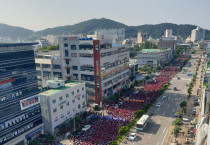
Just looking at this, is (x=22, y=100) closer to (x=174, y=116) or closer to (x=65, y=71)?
(x=65, y=71)

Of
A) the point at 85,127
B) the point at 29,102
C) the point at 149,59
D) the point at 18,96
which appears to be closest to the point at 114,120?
the point at 85,127

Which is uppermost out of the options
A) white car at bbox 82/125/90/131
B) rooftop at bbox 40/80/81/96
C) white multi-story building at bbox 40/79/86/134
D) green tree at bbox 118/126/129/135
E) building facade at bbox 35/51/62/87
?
building facade at bbox 35/51/62/87

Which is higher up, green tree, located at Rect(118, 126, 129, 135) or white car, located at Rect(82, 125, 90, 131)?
green tree, located at Rect(118, 126, 129, 135)

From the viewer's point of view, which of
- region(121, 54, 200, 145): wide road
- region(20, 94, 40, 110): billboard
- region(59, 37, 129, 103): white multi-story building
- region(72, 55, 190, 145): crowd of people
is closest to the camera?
region(20, 94, 40, 110): billboard

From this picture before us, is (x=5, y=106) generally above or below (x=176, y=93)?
above

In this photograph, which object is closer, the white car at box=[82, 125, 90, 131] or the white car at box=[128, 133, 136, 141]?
the white car at box=[128, 133, 136, 141]

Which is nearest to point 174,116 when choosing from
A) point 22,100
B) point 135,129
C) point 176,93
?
point 135,129

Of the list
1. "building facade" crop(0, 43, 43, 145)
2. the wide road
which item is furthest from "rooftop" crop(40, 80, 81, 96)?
the wide road

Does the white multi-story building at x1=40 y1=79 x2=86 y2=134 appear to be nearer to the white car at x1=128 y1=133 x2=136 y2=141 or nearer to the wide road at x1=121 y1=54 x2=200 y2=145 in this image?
the wide road at x1=121 y1=54 x2=200 y2=145
